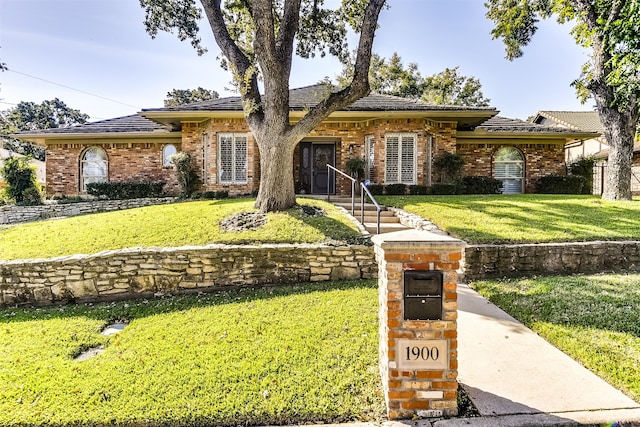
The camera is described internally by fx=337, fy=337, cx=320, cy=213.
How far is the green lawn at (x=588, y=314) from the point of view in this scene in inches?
121

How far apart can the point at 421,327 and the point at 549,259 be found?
15.6 ft

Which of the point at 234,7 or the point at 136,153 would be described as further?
the point at 136,153

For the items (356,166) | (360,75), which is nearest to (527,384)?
(360,75)

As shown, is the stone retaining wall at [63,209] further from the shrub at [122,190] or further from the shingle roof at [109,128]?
the shingle roof at [109,128]

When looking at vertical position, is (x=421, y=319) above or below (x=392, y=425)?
above

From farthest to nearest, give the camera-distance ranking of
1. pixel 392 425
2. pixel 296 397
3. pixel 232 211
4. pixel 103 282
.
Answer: pixel 232 211 < pixel 103 282 < pixel 296 397 < pixel 392 425

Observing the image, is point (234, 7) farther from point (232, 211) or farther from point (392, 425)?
point (392, 425)

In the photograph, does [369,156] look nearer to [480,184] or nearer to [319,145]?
[319,145]

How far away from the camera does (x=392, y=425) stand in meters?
2.35

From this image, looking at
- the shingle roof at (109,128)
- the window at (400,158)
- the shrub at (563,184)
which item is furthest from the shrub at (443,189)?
the shingle roof at (109,128)

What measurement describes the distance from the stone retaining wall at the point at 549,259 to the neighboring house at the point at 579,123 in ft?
76.6

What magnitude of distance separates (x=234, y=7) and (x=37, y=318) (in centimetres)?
959

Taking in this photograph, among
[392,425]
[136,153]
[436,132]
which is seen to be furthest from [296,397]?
[136,153]

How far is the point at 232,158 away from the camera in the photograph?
1281cm
